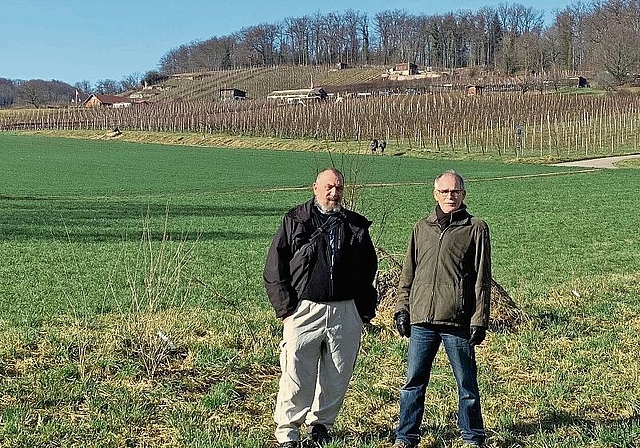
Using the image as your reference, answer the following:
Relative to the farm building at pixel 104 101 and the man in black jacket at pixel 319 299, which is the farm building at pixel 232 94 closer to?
the farm building at pixel 104 101

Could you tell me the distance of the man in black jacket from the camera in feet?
14.5

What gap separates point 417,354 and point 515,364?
2.13 m

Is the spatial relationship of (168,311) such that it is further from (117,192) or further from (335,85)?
(335,85)

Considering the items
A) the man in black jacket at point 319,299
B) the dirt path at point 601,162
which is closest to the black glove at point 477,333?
the man in black jacket at point 319,299

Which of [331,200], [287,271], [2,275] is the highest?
[331,200]

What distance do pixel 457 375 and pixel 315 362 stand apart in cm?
88

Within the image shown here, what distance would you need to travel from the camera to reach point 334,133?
77.5m

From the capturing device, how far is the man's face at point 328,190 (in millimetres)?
4449

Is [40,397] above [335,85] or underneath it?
underneath

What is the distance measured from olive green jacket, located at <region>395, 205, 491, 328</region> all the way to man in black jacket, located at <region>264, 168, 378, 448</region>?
363 millimetres

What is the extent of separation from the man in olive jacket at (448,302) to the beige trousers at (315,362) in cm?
40

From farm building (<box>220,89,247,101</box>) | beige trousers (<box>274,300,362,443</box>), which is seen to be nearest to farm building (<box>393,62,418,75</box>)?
farm building (<box>220,89,247,101</box>)

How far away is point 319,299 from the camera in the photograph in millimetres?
4445

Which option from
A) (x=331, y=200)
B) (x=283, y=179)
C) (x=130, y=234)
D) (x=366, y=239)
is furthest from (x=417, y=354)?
(x=283, y=179)
